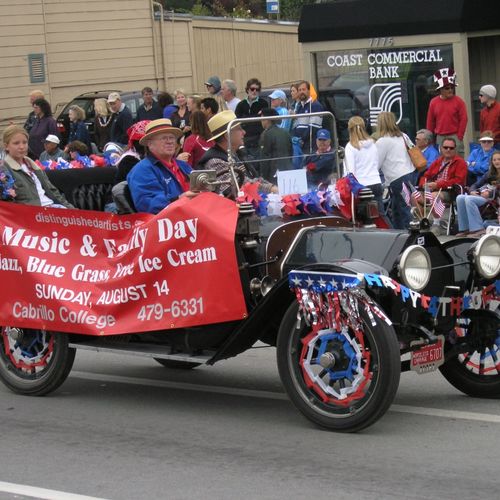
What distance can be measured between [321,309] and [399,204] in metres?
7.88

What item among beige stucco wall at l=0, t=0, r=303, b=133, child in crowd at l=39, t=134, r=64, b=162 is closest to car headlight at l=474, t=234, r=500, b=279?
child in crowd at l=39, t=134, r=64, b=162

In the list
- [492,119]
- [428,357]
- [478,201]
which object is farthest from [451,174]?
[428,357]

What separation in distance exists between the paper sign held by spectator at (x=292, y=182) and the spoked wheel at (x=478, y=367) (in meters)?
1.44

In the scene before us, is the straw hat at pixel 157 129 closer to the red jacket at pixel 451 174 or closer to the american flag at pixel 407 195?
the american flag at pixel 407 195

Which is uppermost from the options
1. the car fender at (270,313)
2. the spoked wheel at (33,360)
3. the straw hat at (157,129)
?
the straw hat at (157,129)

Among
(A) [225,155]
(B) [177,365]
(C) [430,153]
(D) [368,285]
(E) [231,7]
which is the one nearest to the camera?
(D) [368,285]

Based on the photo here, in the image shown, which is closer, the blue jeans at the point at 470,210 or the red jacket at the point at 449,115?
Answer: the blue jeans at the point at 470,210

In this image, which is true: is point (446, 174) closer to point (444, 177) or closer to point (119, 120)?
point (444, 177)

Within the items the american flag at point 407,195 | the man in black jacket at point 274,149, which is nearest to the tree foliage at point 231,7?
the american flag at point 407,195

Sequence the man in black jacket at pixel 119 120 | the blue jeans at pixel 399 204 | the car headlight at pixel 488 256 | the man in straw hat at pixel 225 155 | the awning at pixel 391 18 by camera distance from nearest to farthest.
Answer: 1. the car headlight at pixel 488 256
2. the man in straw hat at pixel 225 155
3. the blue jeans at pixel 399 204
4. the awning at pixel 391 18
5. the man in black jacket at pixel 119 120

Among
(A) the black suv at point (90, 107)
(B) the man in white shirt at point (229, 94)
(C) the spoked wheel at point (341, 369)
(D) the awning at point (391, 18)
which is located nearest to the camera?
(C) the spoked wheel at point (341, 369)

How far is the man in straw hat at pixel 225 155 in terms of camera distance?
731 centimetres

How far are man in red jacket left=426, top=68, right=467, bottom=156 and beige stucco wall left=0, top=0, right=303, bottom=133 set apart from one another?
15.5 m

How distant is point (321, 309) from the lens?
622 cm
